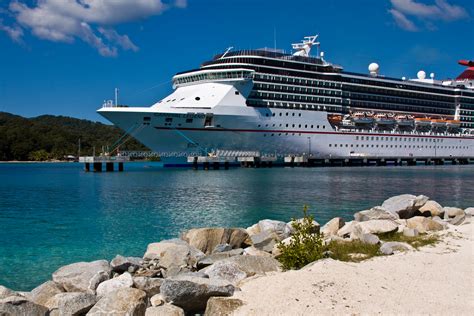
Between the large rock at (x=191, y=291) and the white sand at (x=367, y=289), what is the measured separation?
1.01ft

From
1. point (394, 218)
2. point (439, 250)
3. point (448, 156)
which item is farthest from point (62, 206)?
point (448, 156)

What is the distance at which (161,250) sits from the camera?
36.3ft

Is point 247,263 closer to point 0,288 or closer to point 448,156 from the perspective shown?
point 0,288

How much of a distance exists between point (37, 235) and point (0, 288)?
29.0 ft

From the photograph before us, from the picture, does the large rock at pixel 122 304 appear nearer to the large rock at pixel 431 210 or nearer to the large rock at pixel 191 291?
the large rock at pixel 191 291

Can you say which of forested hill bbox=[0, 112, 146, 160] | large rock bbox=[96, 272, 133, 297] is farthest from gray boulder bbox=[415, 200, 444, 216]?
forested hill bbox=[0, 112, 146, 160]

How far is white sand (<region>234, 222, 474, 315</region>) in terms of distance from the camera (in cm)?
667

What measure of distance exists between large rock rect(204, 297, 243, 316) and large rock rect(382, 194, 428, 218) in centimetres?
852

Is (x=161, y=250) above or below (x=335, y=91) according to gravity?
below

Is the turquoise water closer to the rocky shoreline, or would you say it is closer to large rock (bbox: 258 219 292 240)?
the rocky shoreline

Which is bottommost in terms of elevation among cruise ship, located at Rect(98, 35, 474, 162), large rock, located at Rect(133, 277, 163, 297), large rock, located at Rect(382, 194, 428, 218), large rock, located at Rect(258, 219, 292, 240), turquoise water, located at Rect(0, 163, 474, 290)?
turquoise water, located at Rect(0, 163, 474, 290)

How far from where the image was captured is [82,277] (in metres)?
8.84

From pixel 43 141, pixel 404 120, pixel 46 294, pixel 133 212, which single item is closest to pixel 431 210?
pixel 46 294

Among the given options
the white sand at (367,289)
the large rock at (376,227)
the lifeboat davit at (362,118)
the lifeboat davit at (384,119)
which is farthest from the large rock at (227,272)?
the lifeboat davit at (384,119)
